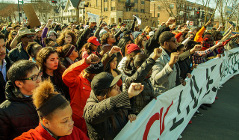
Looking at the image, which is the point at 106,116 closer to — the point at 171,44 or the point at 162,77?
the point at 162,77

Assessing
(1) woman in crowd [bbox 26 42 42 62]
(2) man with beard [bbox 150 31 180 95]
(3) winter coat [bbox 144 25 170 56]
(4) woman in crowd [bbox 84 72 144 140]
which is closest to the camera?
(4) woman in crowd [bbox 84 72 144 140]

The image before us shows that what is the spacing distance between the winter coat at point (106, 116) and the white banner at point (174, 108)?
95 millimetres

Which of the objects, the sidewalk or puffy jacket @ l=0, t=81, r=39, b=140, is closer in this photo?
puffy jacket @ l=0, t=81, r=39, b=140

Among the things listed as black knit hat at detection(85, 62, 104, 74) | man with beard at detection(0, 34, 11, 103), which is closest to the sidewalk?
black knit hat at detection(85, 62, 104, 74)

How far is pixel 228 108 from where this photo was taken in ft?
18.9

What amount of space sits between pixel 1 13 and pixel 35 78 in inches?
2689

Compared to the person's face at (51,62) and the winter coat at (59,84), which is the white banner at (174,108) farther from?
the person's face at (51,62)

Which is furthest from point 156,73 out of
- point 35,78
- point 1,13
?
point 1,13

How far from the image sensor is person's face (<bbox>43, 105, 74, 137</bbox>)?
1694mm

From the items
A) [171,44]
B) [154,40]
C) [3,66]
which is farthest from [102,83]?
[154,40]

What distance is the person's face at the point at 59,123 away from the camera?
169 centimetres

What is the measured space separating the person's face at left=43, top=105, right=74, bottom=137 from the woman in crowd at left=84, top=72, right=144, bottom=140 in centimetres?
29

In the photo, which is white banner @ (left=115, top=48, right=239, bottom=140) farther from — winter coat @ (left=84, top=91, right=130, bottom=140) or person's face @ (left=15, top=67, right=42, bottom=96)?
person's face @ (left=15, top=67, right=42, bottom=96)

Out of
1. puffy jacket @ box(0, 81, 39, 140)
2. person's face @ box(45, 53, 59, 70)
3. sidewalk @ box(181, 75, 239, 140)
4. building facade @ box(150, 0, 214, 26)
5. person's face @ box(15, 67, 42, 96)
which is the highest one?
building facade @ box(150, 0, 214, 26)
